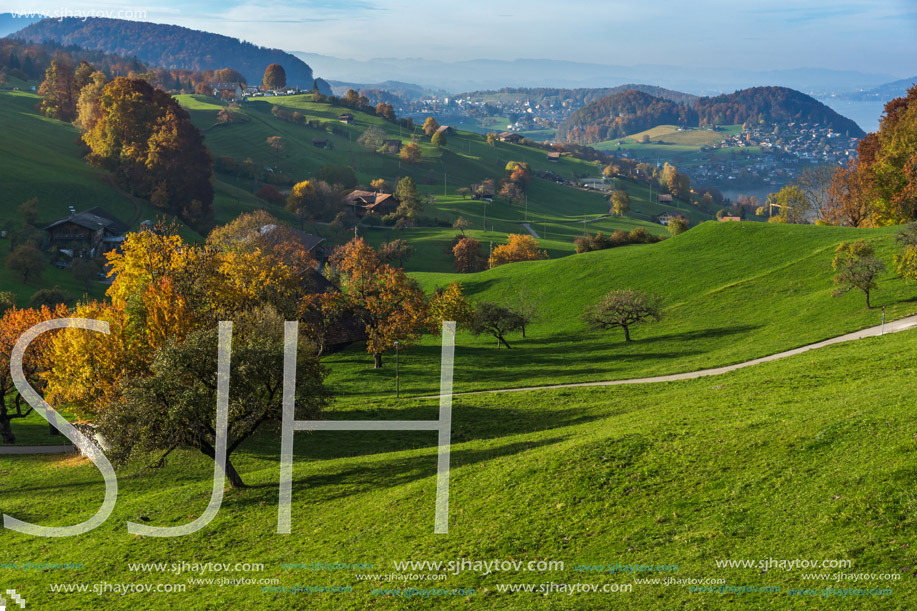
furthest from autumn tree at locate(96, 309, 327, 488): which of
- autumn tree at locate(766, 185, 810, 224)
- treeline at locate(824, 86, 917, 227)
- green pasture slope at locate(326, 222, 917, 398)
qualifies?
autumn tree at locate(766, 185, 810, 224)

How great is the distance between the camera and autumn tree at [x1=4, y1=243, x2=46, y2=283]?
3155 inches

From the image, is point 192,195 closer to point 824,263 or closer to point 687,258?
point 687,258

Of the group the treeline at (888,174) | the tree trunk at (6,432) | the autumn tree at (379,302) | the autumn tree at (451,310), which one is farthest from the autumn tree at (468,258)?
the tree trunk at (6,432)

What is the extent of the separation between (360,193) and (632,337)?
357 feet

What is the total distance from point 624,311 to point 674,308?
27.2ft

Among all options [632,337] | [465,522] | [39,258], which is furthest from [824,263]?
[39,258]

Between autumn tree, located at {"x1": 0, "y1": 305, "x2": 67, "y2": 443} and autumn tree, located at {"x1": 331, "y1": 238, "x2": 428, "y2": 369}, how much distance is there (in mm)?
22640

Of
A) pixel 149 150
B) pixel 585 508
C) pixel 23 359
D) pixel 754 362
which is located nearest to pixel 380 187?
pixel 149 150

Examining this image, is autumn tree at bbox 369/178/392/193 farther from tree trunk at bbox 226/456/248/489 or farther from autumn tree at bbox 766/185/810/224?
tree trunk at bbox 226/456/248/489

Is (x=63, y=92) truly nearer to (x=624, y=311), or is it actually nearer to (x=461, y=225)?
(x=461, y=225)

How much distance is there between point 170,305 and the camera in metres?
39.1

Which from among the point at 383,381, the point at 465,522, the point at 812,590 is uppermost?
the point at 812,590

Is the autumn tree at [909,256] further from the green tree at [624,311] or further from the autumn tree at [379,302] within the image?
the autumn tree at [379,302]

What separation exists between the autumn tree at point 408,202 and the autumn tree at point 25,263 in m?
76.3
